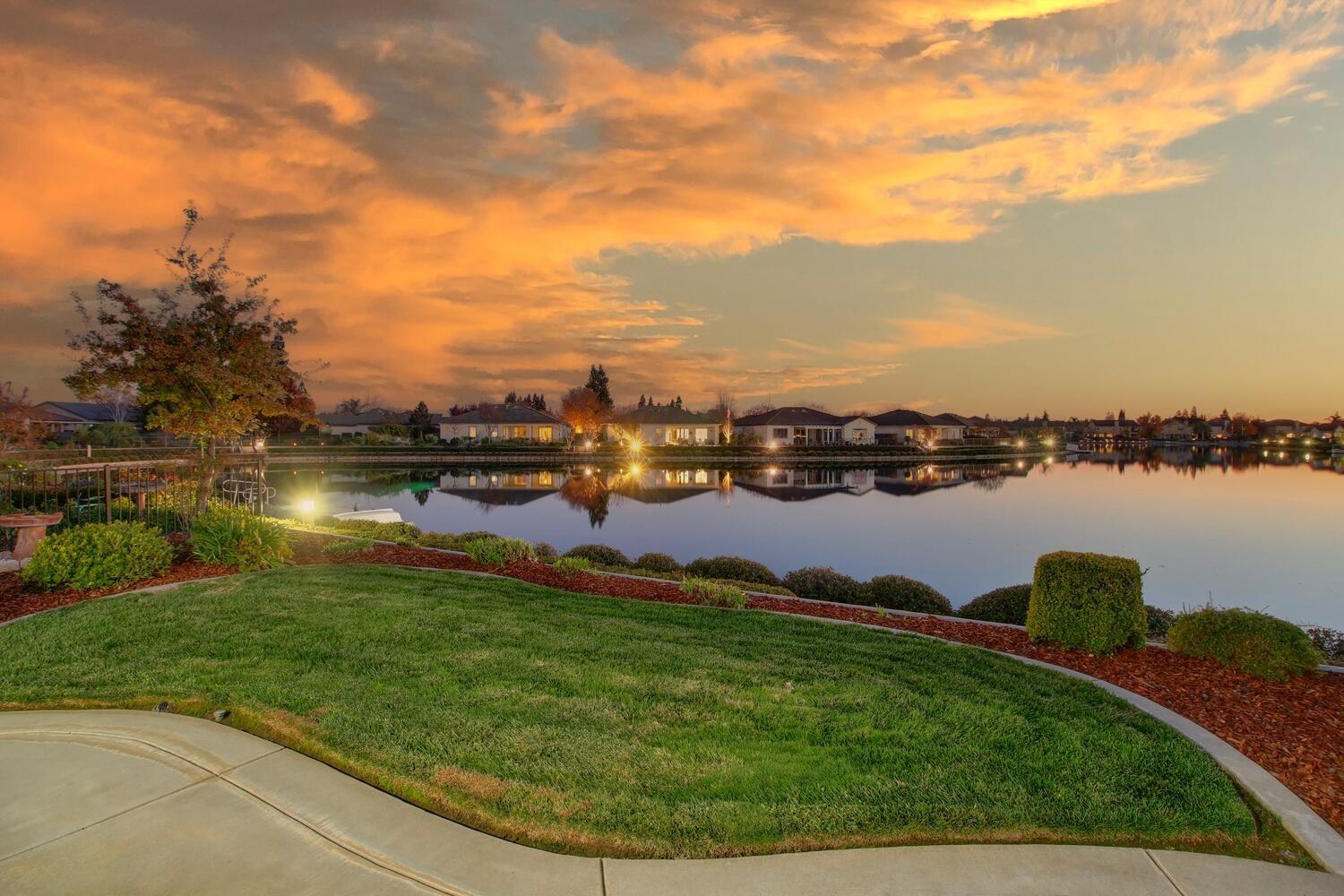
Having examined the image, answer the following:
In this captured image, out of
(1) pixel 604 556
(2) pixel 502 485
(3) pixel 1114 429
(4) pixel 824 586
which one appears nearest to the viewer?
(4) pixel 824 586

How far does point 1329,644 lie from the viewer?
27.5ft

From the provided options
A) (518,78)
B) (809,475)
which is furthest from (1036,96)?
(809,475)

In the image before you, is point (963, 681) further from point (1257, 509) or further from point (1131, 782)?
point (1257, 509)

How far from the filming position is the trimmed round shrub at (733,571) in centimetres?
1270

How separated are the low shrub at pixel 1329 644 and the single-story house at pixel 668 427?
6462 cm

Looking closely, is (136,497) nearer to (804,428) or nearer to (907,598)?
(907,598)

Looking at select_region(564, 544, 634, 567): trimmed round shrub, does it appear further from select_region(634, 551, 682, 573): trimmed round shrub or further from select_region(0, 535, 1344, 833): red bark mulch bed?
select_region(0, 535, 1344, 833): red bark mulch bed

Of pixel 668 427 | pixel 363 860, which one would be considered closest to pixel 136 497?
pixel 363 860

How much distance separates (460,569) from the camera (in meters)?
10.4

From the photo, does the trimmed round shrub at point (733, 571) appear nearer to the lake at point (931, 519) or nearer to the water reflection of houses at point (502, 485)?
the lake at point (931, 519)

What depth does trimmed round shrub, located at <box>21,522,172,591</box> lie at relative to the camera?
7.71 m

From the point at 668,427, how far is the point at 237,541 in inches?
2551

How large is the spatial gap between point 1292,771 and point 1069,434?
17651 cm

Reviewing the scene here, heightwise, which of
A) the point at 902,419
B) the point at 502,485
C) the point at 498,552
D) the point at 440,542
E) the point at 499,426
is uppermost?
the point at 902,419
